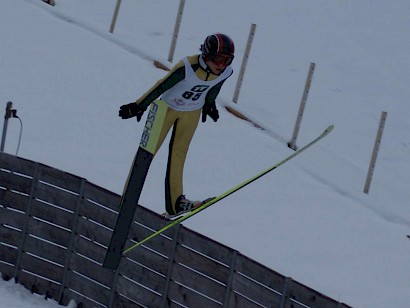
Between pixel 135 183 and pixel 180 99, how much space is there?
0.79 meters

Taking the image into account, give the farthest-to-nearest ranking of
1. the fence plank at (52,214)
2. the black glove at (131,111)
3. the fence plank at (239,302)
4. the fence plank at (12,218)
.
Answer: the fence plank at (12,218) → the fence plank at (52,214) → the fence plank at (239,302) → the black glove at (131,111)

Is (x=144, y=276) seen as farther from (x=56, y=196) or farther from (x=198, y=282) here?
(x=56, y=196)

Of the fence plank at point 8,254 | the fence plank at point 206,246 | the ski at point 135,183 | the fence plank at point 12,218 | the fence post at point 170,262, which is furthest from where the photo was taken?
the fence plank at point 8,254

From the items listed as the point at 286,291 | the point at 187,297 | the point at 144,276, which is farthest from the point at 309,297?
the point at 144,276

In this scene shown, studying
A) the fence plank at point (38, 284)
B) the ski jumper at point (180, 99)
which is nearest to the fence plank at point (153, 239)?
the ski jumper at point (180, 99)

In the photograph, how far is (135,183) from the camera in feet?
31.4

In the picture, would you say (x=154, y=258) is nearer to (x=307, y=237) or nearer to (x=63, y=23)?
(x=307, y=237)

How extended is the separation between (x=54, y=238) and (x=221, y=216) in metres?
2.35

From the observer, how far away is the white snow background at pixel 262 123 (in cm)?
1277

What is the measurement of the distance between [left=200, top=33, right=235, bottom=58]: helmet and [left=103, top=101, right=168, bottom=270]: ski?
67cm

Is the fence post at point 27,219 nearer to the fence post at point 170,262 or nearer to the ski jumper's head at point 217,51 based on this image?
the fence post at point 170,262

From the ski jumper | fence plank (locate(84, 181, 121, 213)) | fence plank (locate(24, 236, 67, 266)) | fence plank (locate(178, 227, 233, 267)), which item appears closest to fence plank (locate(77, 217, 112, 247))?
fence plank (locate(84, 181, 121, 213))

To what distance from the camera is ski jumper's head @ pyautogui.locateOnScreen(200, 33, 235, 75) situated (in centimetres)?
897

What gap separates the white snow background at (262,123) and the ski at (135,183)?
1.56 m
